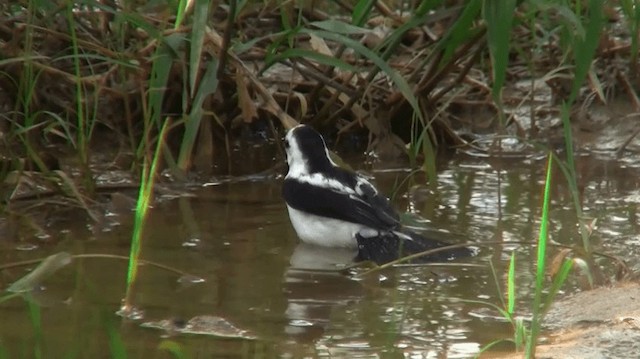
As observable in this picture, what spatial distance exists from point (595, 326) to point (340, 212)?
5.62 ft

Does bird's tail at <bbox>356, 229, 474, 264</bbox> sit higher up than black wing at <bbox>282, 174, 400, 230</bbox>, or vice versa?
black wing at <bbox>282, 174, 400, 230</bbox>

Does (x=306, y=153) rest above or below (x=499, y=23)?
below

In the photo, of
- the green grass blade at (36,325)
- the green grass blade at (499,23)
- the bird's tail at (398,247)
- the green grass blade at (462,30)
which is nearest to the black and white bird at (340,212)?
the bird's tail at (398,247)

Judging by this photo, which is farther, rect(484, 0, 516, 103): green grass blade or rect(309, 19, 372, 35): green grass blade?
rect(309, 19, 372, 35): green grass blade

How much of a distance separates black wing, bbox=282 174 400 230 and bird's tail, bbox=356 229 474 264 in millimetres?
51

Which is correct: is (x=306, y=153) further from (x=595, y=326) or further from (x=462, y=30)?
(x=595, y=326)

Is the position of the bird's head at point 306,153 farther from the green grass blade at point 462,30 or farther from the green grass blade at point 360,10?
the green grass blade at point 462,30

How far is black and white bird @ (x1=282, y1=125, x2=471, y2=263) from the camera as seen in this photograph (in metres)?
5.39

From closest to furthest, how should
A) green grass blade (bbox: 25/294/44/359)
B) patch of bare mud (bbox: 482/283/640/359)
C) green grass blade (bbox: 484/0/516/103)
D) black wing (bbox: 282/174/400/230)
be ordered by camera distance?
1. patch of bare mud (bbox: 482/283/640/359)
2. green grass blade (bbox: 25/294/44/359)
3. green grass blade (bbox: 484/0/516/103)
4. black wing (bbox: 282/174/400/230)

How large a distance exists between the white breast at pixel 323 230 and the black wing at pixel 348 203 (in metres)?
0.03

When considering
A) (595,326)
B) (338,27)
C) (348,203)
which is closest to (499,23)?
(338,27)

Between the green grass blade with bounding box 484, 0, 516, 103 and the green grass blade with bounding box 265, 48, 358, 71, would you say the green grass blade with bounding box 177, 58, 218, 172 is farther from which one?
the green grass blade with bounding box 484, 0, 516, 103

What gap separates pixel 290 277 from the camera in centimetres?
508

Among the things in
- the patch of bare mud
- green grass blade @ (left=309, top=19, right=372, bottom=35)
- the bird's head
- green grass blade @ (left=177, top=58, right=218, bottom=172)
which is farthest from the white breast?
the patch of bare mud
